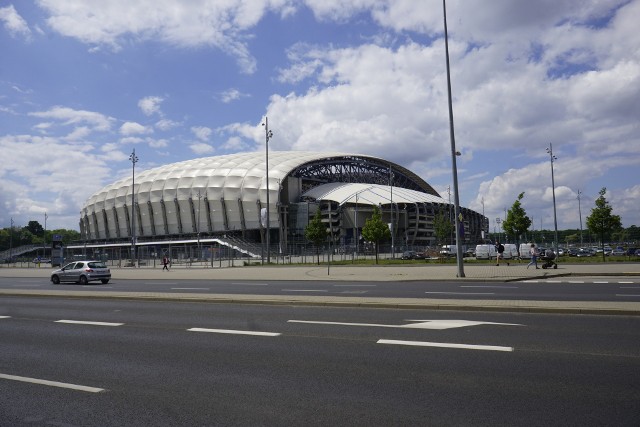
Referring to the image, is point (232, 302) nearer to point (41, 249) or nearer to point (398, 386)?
point (398, 386)

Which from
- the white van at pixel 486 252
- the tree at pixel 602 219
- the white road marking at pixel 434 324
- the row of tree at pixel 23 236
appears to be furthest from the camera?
the row of tree at pixel 23 236

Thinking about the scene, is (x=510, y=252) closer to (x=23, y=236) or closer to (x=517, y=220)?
(x=517, y=220)

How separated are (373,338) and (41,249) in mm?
131607

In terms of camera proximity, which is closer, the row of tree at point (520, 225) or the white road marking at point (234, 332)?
the white road marking at point (234, 332)

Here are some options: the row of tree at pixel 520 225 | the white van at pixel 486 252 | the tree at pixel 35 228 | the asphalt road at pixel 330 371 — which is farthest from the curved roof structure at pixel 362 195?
the tree at pixel 35 228

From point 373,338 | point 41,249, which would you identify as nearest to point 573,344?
point 373,338

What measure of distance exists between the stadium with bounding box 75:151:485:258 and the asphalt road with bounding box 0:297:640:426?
67.0 metres

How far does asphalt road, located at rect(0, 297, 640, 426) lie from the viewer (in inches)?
207

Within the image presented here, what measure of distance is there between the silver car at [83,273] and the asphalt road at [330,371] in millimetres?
20803

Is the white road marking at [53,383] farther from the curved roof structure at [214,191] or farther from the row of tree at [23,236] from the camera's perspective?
the row of tree at [23,236]

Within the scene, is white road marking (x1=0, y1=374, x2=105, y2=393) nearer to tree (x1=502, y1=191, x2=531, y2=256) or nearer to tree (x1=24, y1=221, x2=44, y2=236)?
tree (x1=502, y1=191, x2=531, y2=256)

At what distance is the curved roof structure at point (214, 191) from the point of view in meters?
88.6

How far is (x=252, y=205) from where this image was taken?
287ft

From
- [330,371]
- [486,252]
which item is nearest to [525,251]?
[486,252]
